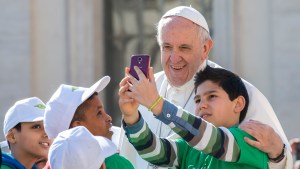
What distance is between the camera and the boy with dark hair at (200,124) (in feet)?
16.8

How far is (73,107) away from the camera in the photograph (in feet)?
19.3

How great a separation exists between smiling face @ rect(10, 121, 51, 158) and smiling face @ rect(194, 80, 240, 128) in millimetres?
1746

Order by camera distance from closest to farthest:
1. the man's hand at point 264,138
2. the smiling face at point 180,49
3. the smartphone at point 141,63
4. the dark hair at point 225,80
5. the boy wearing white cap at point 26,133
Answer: the smartphone at point 141,63, the man's hand at point 264,138, the dark hair at point 225,80, the smiling face at point 180,49, the boy wearing white cap at point 26,133

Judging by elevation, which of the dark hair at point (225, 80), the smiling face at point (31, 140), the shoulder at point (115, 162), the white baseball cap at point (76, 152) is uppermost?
the dark hair at point (225, 80)

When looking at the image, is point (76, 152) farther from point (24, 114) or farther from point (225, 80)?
point (24, 114)

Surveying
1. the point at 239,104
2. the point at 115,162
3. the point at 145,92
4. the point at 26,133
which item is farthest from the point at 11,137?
the point at 145,92

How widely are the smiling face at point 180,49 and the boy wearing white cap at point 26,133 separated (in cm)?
89

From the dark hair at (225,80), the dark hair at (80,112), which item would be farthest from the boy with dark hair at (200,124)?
the dark hair at (80,112)

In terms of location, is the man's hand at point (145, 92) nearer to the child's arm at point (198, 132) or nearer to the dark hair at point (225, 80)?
the child's arm at point (198, 132)

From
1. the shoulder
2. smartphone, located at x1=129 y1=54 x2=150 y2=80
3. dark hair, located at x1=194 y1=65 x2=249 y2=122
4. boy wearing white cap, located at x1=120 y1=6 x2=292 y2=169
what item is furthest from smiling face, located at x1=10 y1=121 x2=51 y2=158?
smartphone, located at x1=129 y1=54 x2=150 y2=80

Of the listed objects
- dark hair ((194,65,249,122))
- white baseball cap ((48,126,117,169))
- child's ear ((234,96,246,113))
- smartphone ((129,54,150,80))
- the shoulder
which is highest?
smartphone ((129,54,150,80))

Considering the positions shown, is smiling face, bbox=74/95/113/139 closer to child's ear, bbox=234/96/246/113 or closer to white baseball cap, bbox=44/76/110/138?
white baseball cap, bbox=44/76/110/138

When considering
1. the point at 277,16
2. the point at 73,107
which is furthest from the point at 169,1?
the point at 73,107

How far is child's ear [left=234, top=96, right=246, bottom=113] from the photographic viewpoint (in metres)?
5.52
